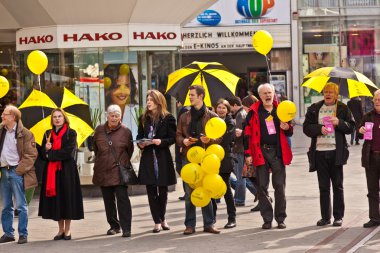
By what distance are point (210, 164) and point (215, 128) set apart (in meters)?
0.40

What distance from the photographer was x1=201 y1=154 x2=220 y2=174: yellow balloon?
10164mm

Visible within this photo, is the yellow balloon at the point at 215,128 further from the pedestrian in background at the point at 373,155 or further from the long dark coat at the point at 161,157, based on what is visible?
the pedestrian in background at the point at 373,155

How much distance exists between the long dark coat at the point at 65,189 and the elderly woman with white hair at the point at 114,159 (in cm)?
35

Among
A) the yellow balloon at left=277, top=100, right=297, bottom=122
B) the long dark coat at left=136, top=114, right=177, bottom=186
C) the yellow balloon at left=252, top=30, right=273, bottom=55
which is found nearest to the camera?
the yellow balloon at left=277, top=100, right=297, bottom=122

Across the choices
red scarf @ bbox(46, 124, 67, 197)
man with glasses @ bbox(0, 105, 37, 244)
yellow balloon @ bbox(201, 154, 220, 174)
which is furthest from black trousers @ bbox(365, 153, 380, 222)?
man with glasses @ bbox(0, 105, 37, 244)

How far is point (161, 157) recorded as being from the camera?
1088 cm

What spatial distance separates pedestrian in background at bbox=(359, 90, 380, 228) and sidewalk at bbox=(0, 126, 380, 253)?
0.27 metres

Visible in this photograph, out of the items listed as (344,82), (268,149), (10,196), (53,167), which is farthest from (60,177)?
(344,82)

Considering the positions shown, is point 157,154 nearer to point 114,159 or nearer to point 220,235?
point 114,159

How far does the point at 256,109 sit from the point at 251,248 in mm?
2120

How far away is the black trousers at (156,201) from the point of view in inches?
428

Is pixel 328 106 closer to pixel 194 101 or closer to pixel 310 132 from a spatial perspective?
pixel 310 132

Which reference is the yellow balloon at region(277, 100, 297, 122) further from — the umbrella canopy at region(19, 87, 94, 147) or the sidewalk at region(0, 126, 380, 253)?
the umbrella canopy at region(19, 87, 94, 147)

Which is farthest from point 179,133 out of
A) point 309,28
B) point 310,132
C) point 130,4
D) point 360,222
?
point 309,28
